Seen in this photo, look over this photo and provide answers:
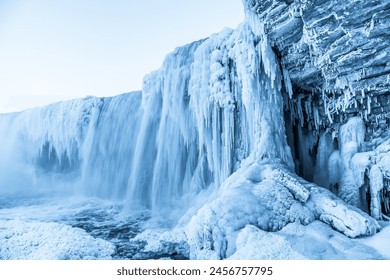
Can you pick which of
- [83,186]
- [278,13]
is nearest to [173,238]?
[278,13]

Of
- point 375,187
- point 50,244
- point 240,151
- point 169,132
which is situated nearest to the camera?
point 50,244

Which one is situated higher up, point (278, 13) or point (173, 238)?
point (278, 13)

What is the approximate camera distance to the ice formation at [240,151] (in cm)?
348

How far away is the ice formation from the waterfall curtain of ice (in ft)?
0.13

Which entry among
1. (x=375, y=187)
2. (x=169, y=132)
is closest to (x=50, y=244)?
(x=169, y=132)

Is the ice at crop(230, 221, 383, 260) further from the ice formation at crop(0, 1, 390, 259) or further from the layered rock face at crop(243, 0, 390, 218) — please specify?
the layered rock face at crop(243, 0, 390, 218)

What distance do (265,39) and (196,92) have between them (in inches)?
97.3

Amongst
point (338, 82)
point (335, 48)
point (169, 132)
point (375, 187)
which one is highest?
point (335, 48)

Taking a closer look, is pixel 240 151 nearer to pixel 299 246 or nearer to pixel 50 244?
pixel 299 246

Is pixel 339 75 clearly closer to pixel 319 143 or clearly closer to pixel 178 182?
pixel 319 143

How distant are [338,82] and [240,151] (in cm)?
288

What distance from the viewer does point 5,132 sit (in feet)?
47.9

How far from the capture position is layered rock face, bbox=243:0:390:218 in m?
4.48

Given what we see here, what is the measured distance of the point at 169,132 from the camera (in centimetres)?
841
